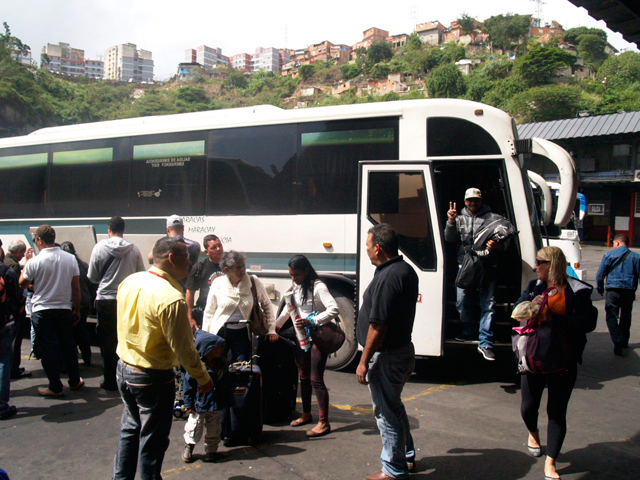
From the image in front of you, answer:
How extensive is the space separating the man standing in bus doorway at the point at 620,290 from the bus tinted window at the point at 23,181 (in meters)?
9.67

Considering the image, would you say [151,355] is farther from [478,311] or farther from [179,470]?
[478,311]

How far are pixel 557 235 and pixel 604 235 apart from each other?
23738 mm

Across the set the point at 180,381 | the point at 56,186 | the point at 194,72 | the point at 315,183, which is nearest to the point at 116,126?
the point at 56,186

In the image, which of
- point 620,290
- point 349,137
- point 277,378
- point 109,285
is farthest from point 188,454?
point 620,290

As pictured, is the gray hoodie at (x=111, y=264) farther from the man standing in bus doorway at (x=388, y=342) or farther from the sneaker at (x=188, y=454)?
the man standing in bus doorway at (x=388, y=342)

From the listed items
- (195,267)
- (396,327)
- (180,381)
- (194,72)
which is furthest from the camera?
(194,72)

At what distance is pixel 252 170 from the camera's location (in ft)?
24.4

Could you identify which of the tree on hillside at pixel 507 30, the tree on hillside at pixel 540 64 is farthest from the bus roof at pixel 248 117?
the tree on hillside at pixel 507 30

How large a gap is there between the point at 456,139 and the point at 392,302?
11.7ft

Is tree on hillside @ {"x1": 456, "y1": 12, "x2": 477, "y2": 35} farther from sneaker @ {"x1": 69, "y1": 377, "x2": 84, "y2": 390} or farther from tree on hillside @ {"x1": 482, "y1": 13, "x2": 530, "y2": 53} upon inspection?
sneaker @ {"x1": 69, "y1": 377, "x2": 84, "y2": 390}

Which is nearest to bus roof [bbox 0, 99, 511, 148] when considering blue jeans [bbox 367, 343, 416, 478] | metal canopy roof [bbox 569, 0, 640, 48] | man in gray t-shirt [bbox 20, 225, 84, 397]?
metal canopy roof [bbox 569, 0, 640, 48]

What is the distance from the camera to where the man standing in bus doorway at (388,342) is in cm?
347

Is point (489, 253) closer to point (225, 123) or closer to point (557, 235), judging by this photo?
point (225, 123)

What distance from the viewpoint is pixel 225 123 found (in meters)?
7.70
